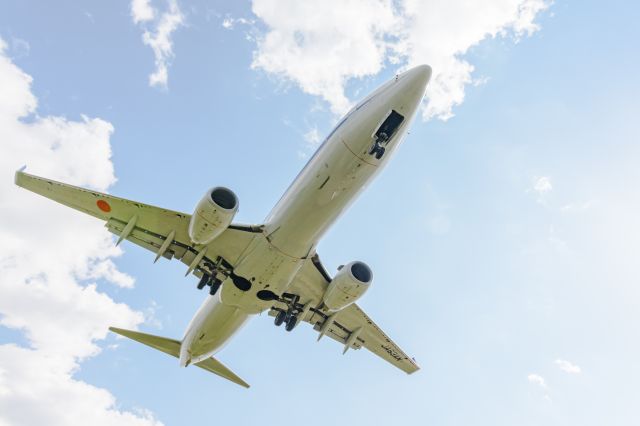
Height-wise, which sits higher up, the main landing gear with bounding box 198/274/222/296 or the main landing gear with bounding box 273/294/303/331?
the main landing gear with bounding box 273/294/303/331

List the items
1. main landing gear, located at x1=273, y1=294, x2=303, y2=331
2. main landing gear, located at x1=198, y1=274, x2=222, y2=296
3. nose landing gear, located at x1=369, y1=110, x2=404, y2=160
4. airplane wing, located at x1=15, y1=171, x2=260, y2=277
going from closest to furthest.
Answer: nose landing gear, located at x1=369, y1=110, x2=404, y2=160 < airplane wing, located at x1=15, y1=171, x2=260, y2=277 < main landing gear, located at x1=198, y1=274, x2=222, y2=296 < main landing gear, located at x1=273, y1=294, x2=303, y2=331

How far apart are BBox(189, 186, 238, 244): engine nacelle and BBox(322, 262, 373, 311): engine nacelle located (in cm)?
517

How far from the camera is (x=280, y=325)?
22078 millimetres

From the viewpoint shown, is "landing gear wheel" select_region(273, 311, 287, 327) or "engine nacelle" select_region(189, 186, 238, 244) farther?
"landing gear wheel" select_region(273, 311, 287, 327)

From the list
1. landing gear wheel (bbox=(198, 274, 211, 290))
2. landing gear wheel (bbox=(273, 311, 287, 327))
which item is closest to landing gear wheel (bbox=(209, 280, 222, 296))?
landing gear wheel (bbox=(198, 274, 211, 290))

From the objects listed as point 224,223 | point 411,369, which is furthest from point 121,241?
point 411,369

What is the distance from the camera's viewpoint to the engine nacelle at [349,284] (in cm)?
1875

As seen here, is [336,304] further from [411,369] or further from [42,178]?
[42,178]

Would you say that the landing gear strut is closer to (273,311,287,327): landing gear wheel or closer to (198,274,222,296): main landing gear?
(198,274,222,296): main landing gear

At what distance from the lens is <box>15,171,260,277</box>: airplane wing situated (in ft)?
58.4

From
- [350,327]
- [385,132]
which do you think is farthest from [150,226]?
[350,327]

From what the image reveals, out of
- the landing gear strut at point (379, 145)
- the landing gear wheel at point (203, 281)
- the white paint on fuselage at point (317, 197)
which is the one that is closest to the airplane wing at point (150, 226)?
the landing gear wheel at point (203, 281)

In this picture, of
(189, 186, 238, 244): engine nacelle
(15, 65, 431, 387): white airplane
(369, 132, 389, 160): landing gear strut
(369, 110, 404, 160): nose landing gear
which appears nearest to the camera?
(369, 110, 404, 160): nose landing gear

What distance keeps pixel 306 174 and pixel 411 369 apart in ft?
42.0
